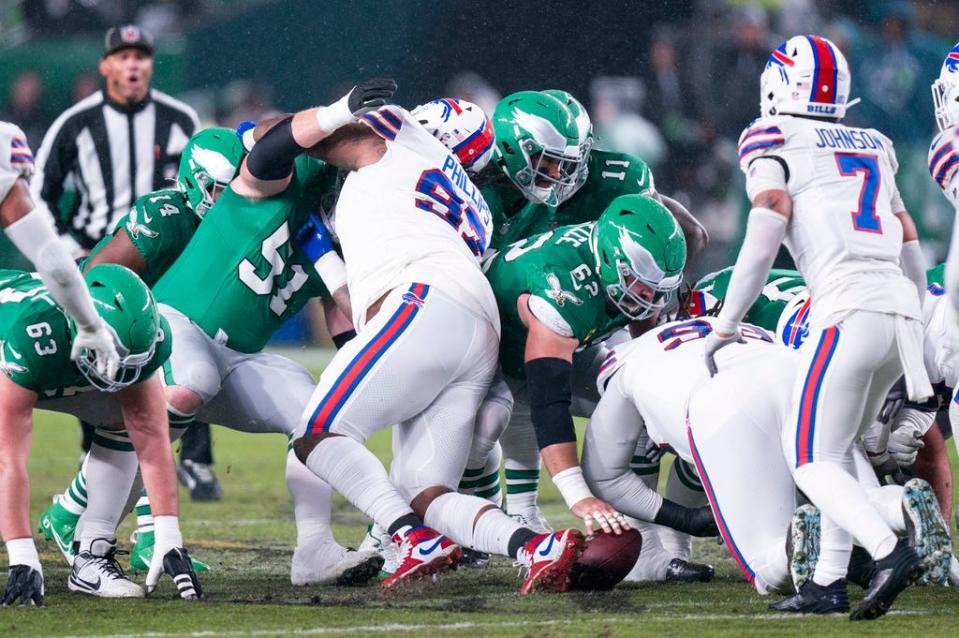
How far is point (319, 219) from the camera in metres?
5.02

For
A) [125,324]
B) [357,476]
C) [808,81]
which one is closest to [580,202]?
[808,81]

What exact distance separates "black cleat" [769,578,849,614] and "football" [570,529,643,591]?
51 cm

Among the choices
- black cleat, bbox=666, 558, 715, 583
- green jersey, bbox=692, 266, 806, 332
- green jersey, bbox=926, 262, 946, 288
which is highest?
green jersey, bbox=926, 262, 946, 288

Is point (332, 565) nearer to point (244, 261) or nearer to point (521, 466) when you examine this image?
point (521, 466)

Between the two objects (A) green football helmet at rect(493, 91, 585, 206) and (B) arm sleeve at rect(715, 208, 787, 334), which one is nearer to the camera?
(B) arm sleeve at rect(715, 208, 787, 334)

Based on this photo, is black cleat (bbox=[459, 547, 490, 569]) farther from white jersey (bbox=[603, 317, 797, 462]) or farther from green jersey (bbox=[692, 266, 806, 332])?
green jersey (bbox=[692, 266, 806, 332])

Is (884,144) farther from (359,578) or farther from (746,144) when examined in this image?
(359,578)

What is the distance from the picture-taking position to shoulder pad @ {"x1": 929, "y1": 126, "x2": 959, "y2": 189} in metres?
4.26

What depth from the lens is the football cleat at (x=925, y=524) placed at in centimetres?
367

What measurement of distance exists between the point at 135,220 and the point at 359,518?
5.82ft

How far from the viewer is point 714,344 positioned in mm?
3922

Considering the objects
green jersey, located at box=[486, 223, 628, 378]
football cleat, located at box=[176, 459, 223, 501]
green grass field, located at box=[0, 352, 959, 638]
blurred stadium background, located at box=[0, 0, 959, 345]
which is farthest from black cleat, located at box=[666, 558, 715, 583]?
blurred stadium background, located at box=[0, 0, 959, 345]

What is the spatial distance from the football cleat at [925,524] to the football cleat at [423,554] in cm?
117

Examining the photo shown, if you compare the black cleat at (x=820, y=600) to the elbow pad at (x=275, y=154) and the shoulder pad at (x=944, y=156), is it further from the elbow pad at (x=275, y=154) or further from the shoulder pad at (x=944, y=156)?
the elbow pad at (x=275, y=154)
